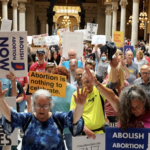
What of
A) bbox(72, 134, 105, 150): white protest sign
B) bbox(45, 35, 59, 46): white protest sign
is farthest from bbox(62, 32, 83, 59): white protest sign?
bbox(72, 134, 105, 150): white protest sign

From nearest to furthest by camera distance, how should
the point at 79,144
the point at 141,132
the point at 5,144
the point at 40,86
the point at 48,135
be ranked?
the point at 48,135 < the point at 141,132 < the point at 79,144 < the point at 5,144 < the point at 40,86

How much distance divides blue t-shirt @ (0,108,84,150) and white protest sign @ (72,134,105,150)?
79 cm

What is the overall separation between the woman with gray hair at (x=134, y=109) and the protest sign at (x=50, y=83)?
1.51 meters

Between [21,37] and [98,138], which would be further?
[21,37]

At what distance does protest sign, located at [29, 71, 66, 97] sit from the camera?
15.2ft

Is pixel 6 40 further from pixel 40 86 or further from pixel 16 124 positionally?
pixel 16 124

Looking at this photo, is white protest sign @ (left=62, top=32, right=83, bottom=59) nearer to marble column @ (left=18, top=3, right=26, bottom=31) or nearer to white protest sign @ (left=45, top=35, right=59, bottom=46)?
white protest sign @ (left=45, top=35, right=59, bottom=46)

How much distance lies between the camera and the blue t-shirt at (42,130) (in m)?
3.01

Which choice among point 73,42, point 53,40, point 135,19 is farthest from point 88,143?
point 135,19

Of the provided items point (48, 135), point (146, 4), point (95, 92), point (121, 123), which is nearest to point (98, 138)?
point (95, 92)

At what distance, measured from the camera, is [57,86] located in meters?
4.66

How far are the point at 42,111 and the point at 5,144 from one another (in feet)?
4.70

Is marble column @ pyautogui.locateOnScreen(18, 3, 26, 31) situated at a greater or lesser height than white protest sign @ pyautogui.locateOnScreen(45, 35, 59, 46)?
greater

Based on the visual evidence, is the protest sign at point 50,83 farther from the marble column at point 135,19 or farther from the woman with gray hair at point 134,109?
the marble column at point 135,19
